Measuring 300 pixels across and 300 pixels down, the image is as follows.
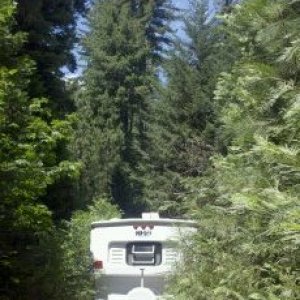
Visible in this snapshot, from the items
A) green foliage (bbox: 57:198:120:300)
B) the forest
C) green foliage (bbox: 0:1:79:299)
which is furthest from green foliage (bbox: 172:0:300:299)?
green foliage (bbox: 57:198:120:300)

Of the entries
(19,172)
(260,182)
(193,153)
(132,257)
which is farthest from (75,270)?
(193,153)

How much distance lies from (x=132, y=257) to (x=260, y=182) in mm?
4007

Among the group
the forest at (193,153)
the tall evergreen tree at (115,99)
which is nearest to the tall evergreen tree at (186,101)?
the forest at (193,153)

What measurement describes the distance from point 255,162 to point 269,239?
71 centimetres

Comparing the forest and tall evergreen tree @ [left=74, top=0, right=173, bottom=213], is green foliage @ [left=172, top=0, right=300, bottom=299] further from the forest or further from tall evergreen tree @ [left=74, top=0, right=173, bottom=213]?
tall evergreen tree @ [left=74, top=0, right=173, bottom=213]

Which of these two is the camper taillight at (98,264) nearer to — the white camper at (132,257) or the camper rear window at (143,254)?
the white camper at (132,257)

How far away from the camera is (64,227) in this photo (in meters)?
13.0

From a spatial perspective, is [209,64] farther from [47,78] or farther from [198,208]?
[198,208]

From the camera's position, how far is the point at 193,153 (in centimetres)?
2191

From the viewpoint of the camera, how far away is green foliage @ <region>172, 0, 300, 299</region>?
3746 millimetres

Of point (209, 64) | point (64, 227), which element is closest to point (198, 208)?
point (64, 227)

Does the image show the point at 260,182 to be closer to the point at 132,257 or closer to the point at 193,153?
the point at 132,257

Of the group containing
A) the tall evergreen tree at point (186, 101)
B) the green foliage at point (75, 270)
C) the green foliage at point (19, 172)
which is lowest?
the green foliage at point (75, 270)

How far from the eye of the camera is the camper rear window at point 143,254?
25.8ft
